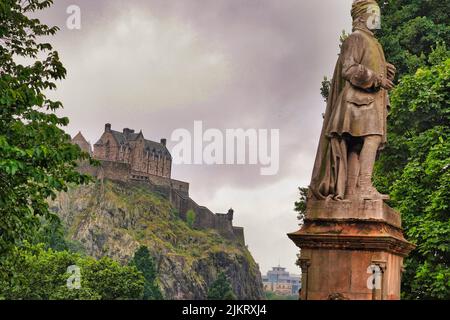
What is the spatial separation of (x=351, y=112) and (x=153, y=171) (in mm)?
128367

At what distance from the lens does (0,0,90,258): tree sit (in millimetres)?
10219

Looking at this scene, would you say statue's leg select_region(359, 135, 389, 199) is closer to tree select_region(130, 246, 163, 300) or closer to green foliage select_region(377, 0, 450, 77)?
green foliage select_region(377, 0, 450, 77)

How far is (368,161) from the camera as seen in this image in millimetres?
9125

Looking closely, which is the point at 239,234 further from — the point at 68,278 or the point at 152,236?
the point at 68,278

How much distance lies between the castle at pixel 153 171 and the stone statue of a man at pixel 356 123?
12288cm

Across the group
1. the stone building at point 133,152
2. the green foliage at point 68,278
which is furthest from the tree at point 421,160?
the stone building at point 133,152

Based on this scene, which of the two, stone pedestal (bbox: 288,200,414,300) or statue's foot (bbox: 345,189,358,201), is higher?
statue's foot (bbox: 345,189,358,201)

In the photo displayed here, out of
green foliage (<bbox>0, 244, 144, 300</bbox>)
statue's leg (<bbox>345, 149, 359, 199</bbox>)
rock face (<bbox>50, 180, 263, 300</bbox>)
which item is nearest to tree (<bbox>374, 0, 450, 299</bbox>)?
statue's leg (<bbox>345, 149, 359, 199</bbox>)

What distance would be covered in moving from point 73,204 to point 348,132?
126777mm

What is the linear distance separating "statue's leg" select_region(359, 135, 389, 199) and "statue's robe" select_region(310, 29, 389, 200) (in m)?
0.10

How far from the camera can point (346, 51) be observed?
31.1 feet

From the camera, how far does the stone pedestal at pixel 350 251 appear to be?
8484 millimetres
